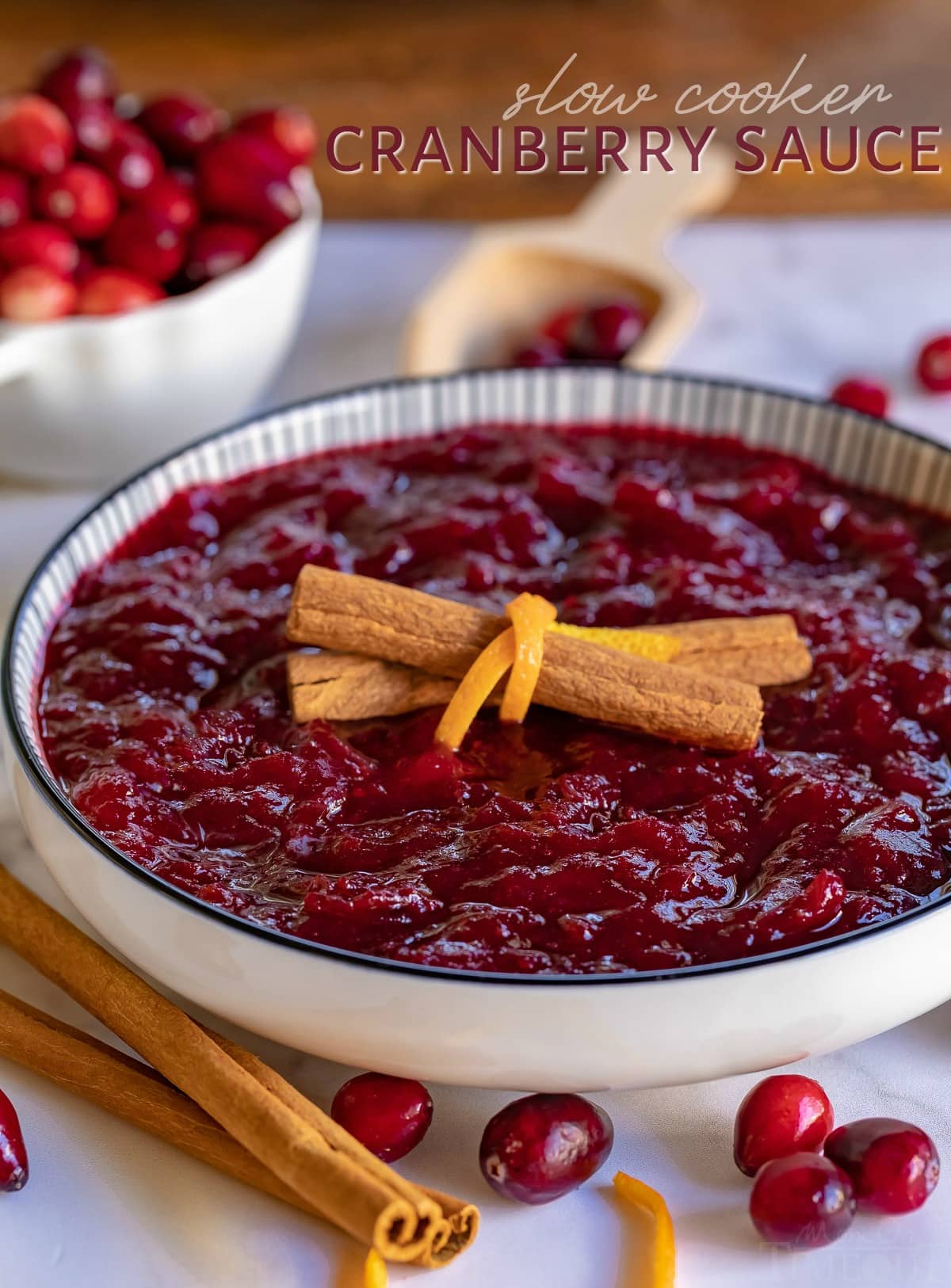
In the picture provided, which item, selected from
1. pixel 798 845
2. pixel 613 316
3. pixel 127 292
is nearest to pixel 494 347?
pixel 613 316

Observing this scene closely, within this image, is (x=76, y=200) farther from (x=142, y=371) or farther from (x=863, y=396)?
(x=863, y=396)

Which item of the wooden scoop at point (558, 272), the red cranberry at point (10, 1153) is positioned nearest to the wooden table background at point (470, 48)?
the wooden scoop at point (558, 272)

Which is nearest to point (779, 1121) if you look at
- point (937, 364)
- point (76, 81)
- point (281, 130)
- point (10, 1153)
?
point (10, 1153)

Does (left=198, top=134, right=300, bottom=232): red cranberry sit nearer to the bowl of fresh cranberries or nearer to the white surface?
the bowl of fresh cranberries

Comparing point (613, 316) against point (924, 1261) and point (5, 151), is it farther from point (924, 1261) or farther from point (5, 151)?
point (924, 1261)

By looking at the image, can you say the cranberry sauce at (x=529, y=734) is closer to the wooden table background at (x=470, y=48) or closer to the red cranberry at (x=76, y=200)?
the red cranberry at (x=76, y=200)
